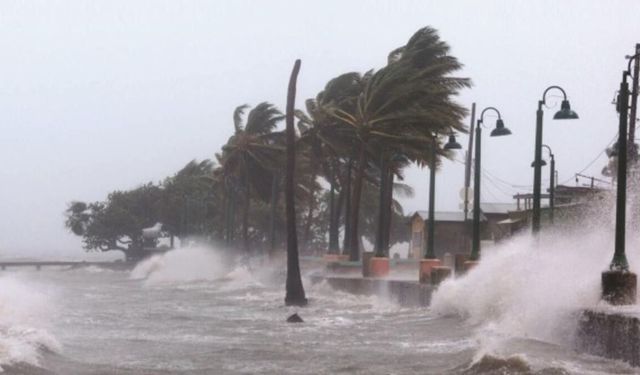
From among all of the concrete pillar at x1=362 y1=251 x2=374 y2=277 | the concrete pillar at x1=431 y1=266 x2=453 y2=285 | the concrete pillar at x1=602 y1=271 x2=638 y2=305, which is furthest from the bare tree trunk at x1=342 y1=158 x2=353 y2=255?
the concrete pillar at x1=602 y1=271 x2=638 y2=305

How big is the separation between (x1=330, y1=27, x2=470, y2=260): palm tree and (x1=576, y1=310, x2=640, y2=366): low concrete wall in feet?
85.2

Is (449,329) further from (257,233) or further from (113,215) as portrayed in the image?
(113,215)

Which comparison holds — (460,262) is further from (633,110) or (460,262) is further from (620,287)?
(620,287)

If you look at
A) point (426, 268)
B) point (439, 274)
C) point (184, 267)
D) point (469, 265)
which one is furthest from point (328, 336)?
point (184, 267)

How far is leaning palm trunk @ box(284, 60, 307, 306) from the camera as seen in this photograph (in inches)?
1249

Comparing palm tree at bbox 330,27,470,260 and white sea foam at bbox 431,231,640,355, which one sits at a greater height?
palm tree at bbox 330,27,470,260

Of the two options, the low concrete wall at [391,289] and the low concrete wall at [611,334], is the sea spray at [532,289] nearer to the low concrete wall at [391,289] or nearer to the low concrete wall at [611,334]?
the low concrete wall at [611,334]

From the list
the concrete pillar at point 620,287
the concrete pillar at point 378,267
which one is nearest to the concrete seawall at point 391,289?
the concrete pillar at point 378,267

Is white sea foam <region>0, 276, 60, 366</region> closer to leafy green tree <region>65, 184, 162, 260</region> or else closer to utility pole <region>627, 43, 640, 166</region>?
utility pole <region>627, 43, 640, 166</region>

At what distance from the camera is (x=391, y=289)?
30.2 metres

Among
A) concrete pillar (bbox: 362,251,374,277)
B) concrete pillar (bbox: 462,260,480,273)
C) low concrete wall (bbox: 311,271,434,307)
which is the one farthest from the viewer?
concrete pillar (bbox: 362,251,374,277)

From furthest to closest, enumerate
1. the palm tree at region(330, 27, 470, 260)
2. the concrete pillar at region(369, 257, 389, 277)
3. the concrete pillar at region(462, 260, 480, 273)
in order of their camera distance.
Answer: the palm tree at region(330, 27, 470, 260) → the concrete pillar at region(369, 257, 389, 277) → the concrete pillar at region(462, 260, 480, 273)

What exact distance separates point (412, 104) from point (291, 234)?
32.3ft

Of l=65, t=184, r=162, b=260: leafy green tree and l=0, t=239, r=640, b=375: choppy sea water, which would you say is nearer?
l=0, t=239, r=640, b=375: choppy sea water
